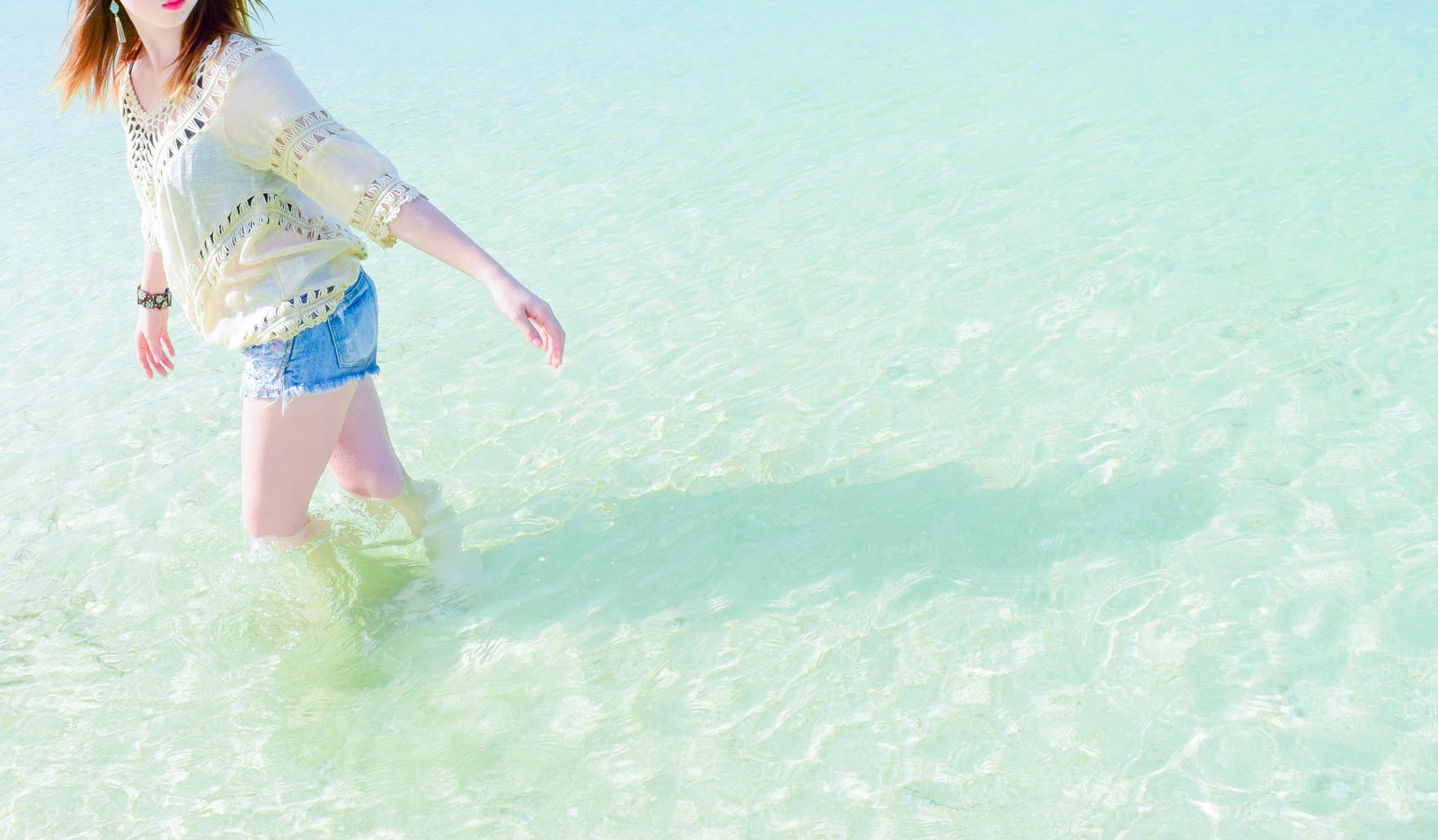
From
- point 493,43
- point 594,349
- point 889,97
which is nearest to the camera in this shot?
point 594,349

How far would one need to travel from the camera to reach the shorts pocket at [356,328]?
2.88 meters

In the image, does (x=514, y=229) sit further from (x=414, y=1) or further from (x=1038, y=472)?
(x=414, y=1)

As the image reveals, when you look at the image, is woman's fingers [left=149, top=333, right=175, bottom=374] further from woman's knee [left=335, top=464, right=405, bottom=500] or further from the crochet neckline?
the crochet neckline

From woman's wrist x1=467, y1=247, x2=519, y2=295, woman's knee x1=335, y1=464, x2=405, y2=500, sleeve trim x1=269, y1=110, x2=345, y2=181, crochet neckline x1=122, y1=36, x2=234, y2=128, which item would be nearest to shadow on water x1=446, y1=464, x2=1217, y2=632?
woman's knee x1=335, y1=464, x2=405, y2=500

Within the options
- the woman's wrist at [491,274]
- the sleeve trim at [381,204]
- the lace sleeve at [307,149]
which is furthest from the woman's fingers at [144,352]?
the woman's wrist at [491,274]

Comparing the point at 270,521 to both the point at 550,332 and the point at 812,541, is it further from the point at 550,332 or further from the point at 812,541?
the point at 812,541

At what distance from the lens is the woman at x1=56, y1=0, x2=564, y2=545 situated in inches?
100

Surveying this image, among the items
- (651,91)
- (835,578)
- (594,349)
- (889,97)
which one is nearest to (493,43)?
(651,91)

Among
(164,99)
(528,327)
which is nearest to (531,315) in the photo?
(528,327)

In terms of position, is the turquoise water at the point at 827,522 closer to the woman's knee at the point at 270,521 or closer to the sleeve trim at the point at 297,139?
the woman's knee at the point at 270,521

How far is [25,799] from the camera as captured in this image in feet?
9.71

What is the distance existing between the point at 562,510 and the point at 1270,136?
4.58 metres

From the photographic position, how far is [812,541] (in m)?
3.61

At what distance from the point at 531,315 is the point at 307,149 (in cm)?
64
